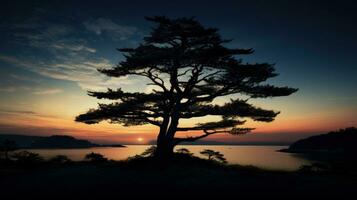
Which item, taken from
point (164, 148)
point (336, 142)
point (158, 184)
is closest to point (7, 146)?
point (164, 148)

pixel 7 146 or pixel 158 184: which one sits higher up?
pixel 7 146

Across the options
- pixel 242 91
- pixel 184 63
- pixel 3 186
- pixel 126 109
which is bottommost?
pixel 3 186

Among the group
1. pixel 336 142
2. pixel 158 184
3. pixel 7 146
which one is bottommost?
pixel 336 142

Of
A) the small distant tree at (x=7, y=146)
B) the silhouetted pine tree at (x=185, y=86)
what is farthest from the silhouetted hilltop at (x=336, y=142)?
the small distant tree at (x=7, y=146)

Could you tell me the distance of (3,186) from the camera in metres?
11.9

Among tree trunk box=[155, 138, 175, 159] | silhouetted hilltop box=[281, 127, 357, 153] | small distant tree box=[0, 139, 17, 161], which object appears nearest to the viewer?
tree trunk box=[155, 138, 175, 159]

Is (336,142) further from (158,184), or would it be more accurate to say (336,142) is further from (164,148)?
(158,184)

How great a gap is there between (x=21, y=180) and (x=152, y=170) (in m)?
7.06

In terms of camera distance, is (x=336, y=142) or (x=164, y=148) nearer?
(x=164, y=148)

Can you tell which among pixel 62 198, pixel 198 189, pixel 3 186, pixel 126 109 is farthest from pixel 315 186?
pixel 3 186

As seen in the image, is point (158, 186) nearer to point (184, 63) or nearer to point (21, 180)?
point (21, 180)

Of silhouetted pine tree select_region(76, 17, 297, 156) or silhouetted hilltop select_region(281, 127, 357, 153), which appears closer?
silhouetted pine tree select_region(76, 17, 297, 156)

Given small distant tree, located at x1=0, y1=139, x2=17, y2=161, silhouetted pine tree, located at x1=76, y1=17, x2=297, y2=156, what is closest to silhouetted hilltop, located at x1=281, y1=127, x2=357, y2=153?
silhouetted pine tree, located at x1=76, y1=17, x2=297, y2=156

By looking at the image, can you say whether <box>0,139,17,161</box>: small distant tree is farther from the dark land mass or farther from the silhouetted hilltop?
the silhouetted hilltop
